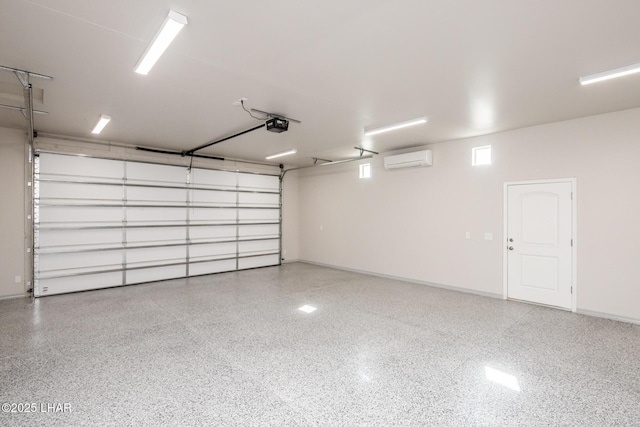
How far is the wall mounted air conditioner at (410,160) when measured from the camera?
20.8ft

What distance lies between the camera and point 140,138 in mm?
6203

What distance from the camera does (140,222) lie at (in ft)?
22.5

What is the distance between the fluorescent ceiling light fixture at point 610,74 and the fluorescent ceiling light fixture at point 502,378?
10.4 ft

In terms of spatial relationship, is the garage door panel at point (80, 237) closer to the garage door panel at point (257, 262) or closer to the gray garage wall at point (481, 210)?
the garage door panel at point (257, 262)

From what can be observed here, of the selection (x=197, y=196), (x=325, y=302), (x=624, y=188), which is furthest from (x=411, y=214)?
(x=197, y=196)

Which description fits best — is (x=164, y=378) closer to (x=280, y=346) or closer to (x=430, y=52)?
(x=280, y=346)

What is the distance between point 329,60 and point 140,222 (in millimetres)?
5948

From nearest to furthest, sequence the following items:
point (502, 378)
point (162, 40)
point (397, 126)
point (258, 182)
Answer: point (162, 40)
point (502, 378)
point (397, 126)
point (258, 182)

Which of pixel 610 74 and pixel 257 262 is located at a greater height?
pixel 610 74

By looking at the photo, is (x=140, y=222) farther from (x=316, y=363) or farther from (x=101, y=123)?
(x=316, y=363)

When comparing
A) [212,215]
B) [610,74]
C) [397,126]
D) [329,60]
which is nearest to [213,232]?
[212,215]

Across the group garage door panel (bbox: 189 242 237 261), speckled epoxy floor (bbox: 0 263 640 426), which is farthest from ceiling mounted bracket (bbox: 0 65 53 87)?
garage door panel (bbox: 189 242 237 261)

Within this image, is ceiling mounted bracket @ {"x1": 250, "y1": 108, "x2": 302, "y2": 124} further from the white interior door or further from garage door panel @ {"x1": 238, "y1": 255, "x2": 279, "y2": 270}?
garage door panel @ {"x1": 238, "y1": 255, "x2": 279, "y2": 270}

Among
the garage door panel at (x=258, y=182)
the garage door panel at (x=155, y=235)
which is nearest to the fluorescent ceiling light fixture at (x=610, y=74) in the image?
the garage door panel at (x=258, y=182)
